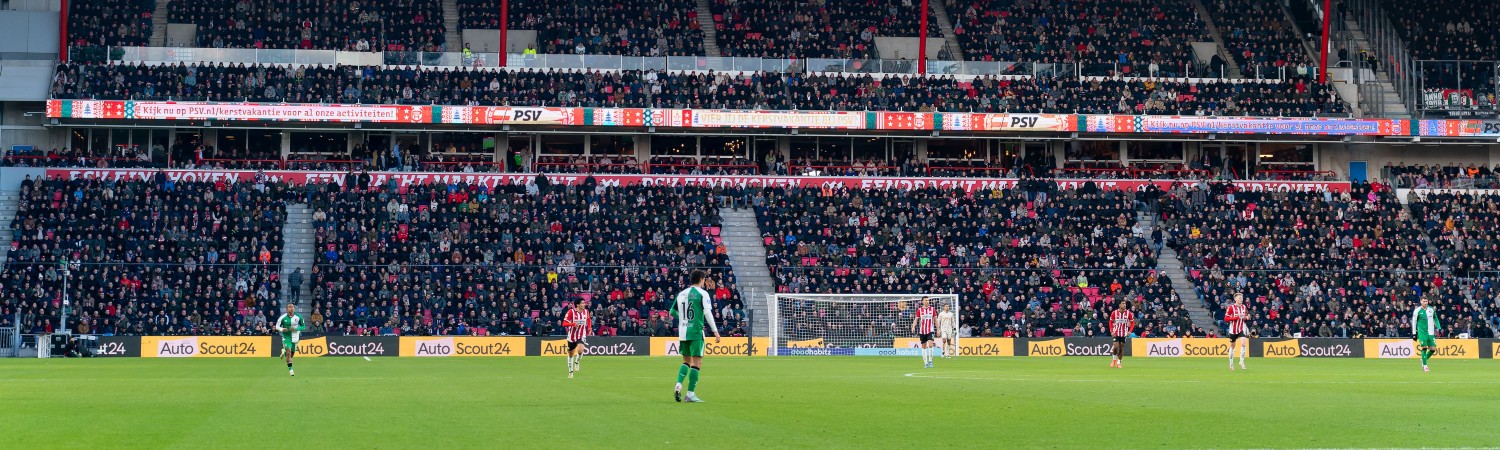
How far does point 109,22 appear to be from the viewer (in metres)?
61.1

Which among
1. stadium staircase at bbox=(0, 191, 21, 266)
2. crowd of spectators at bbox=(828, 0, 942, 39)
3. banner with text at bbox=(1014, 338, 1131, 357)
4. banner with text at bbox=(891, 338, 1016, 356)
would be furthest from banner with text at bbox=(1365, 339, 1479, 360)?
stadium staircase at bbox=(0, 191, 21, 266)

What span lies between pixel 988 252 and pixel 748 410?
121ft

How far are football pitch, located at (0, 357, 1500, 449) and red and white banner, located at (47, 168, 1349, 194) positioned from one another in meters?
26.9

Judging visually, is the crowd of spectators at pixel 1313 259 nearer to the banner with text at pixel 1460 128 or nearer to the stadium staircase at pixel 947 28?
the banner with text at pixel 1460 128

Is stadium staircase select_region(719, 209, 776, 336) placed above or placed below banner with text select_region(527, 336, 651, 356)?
above

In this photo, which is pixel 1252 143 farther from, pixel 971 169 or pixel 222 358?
pixel 222 358

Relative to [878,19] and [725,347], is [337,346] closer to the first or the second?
[725,347]

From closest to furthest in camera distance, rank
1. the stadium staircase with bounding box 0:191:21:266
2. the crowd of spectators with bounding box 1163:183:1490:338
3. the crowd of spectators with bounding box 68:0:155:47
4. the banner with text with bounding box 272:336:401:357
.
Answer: the banner with text with bounding box 272:336:401:357 < the crowd of spectators with bounding box 1163:183:1490:338 < the stadium staircase with bounding box 0:191:21:266 < the crowd of spectators with bounding box 68:0:155:47

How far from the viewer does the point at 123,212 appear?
52.0m

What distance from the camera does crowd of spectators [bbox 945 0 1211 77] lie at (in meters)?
64.7

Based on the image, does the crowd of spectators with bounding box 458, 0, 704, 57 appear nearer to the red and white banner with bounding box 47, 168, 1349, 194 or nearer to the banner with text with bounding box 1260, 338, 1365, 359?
the red and white banner with bounding box 47, 168, 1349, 194

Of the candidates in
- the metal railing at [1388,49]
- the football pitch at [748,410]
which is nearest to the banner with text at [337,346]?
the football pitch at [748,410]

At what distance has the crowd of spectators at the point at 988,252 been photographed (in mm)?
50438

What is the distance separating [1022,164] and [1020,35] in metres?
6.19
